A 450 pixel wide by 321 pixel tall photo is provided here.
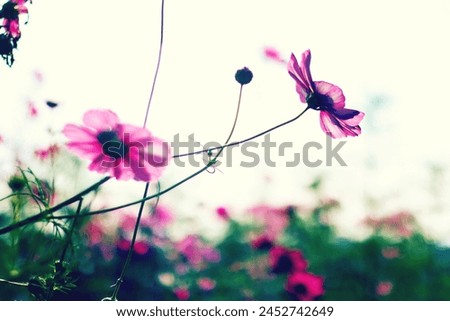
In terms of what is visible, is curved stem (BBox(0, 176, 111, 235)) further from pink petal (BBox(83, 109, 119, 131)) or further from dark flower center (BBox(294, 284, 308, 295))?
dark flower center (BBox(294, 284, 308, 295))

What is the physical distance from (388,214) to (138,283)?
114cm

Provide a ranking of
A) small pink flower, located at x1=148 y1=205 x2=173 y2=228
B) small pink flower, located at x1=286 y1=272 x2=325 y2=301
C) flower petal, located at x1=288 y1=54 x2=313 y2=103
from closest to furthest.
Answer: flower petal, located at x1=288 y1=54 x2=313 y2=103 → small pink flower, located at x1=286 y1=272 x2=325 y2=301 → small pink flower, located at x1=148 y1=205 x2=173 y2=228

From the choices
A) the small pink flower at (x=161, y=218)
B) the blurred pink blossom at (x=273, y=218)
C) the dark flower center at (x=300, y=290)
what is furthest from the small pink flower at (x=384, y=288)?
the small pink flower at (x=161, y=218)

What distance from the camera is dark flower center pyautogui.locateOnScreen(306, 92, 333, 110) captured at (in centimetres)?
60

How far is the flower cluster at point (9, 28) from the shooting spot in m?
0.44

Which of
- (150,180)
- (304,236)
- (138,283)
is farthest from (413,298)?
(150,180)

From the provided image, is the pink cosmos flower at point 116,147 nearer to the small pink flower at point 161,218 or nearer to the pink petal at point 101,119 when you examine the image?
the pink petal at point 101,119

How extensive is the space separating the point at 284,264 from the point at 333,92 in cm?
96

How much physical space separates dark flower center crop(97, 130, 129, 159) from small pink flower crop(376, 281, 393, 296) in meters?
1.54

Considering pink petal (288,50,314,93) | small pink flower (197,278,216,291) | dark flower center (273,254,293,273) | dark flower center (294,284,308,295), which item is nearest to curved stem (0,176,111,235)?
pink petal (288,50,314,93)

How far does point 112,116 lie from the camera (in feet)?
1.56

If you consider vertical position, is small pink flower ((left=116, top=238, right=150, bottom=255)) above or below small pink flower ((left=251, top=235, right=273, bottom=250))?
below

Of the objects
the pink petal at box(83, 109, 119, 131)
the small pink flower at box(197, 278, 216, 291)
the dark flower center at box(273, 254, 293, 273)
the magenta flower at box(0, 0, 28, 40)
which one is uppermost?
the small pink flower at box(197, 278, 216, 291)

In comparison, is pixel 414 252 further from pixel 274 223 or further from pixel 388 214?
pixel 274 223
